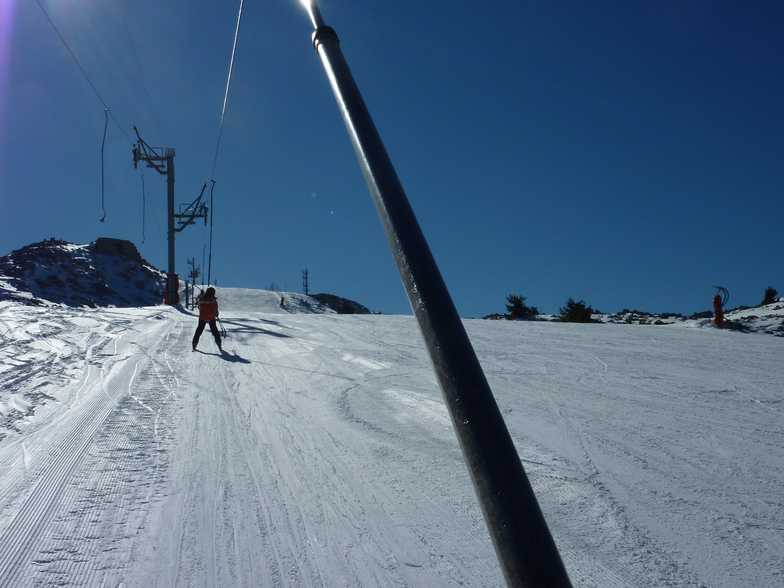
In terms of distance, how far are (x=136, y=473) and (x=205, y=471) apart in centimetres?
51

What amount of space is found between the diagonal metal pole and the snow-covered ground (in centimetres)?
210

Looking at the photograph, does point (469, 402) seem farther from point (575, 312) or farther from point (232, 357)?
point (575, 312)

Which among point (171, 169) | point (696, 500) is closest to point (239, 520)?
point (696, 500)

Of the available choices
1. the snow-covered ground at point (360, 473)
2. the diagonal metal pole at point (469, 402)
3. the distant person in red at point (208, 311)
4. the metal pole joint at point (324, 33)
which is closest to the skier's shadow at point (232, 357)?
the distant person in red at point (208, 311)

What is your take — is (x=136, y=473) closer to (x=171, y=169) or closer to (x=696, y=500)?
(x=696, y=500)

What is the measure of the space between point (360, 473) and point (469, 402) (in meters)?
3.42

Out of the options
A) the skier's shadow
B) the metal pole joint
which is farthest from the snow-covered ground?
the metal pole joint

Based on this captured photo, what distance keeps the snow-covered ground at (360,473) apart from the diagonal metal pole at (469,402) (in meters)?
2.10

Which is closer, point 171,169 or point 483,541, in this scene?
point 483,541

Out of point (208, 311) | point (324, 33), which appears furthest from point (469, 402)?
point (208, 311)

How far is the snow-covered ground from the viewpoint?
9.17 feet

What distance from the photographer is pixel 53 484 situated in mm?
3742

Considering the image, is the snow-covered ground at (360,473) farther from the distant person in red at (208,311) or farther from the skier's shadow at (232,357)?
the distant person in red at (208,311)

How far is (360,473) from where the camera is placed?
13.5 ft
